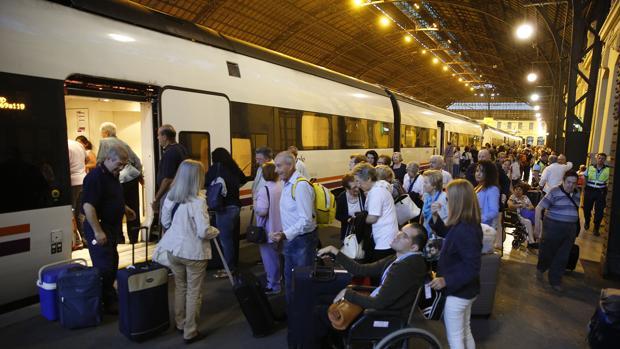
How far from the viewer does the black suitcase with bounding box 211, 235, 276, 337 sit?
3.65m

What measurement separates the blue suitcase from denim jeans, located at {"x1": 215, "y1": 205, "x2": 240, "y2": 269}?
1666 mm

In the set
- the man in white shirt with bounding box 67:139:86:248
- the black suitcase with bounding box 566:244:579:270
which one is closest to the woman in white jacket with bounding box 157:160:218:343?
the man in white shirt with bounding box 67:139:86:248

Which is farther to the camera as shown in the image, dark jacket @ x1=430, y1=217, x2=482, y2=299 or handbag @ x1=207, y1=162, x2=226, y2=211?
handbag @ x1=207, y1=162, x2=226, y2=211

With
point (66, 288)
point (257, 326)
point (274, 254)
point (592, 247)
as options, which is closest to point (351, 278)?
point (257, 326)

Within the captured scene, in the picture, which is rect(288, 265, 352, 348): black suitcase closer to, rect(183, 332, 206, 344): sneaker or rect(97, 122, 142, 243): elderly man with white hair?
rect(183, 332, 206, 344): sneaker

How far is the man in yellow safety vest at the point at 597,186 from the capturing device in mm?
8562

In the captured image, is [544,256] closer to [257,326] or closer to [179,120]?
[257,326]

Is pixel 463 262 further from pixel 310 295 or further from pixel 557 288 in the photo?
pixel 557 288

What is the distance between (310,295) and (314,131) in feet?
17.7

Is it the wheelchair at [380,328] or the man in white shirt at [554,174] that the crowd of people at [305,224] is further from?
the man in white shirt at [554,174]

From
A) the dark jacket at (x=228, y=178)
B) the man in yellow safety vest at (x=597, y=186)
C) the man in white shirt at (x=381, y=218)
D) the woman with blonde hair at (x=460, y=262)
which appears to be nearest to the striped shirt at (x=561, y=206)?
the man in white shirt at (x=381, y=218)

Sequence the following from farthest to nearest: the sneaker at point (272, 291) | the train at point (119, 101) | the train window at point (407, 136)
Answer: the train window at point (407, 136) → the sneaker at point (272, 291) → the train at point (119, 101)

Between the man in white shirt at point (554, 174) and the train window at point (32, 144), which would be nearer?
the train window at point (32, 144)

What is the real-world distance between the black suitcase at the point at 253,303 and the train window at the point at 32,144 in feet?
5.62
